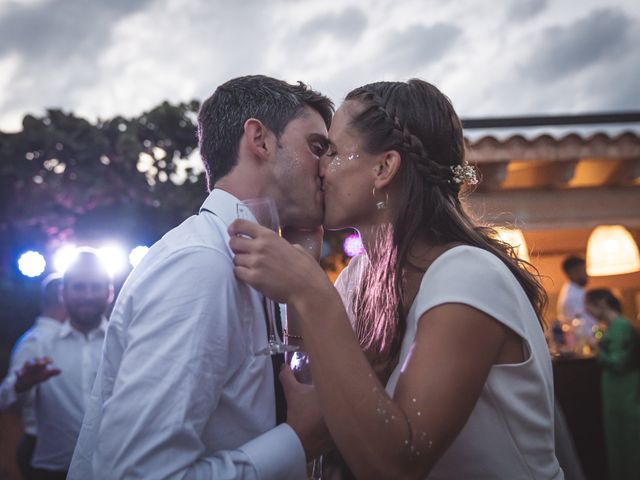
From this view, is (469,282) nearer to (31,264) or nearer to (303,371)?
(303,371)

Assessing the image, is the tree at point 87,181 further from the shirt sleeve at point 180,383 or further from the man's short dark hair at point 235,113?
the shirt sleeve at point 180,383

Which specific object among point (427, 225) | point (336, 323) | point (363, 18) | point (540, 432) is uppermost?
point (363, 18)

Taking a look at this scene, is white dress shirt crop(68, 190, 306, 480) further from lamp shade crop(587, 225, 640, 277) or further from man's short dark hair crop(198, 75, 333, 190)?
lamp shade crop(587, 225, 640, 277)

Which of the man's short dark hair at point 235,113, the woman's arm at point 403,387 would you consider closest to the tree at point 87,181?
the man's short dark hair at point 235,113

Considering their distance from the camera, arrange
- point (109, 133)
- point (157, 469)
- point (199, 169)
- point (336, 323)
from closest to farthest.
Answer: point (157, 469) < point (336, 323) < point (109, 133) < point (199, 169)

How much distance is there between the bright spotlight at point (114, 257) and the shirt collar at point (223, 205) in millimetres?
5854

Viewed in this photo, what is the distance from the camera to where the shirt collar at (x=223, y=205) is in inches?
67.1

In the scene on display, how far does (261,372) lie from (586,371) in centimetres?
579

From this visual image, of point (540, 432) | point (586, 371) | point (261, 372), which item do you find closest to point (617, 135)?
point (586, 371)

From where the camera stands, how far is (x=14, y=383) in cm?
443

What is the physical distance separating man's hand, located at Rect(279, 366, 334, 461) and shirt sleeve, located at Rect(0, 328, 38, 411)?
3847mm

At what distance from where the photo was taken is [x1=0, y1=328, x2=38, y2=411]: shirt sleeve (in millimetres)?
4578

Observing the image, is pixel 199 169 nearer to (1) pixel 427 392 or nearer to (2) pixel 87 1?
(2) pixel 87 1

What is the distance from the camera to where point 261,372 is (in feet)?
4.91
